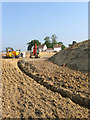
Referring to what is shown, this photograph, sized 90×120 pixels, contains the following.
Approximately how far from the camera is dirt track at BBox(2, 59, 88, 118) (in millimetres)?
3422

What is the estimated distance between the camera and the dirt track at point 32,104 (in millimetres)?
3422

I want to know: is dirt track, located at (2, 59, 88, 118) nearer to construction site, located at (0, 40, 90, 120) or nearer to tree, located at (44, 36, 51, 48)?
construction site, located at (0, 40, 90, 120)

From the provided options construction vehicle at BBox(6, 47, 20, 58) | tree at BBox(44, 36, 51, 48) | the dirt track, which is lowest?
the dirt track

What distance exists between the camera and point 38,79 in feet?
19.1

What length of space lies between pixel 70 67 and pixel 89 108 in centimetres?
344

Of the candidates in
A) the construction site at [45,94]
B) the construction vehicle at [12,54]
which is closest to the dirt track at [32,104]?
the construction site at [45,94]

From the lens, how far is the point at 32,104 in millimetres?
3734

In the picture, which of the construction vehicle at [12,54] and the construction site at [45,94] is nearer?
the construction site at [45,94]

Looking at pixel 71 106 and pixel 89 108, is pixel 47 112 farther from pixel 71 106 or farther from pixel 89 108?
pixel 89 108

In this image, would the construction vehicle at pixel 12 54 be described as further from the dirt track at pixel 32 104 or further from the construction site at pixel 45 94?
the dirt track at pixel 32 104

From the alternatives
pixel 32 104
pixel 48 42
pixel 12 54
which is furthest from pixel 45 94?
pixel 48 42

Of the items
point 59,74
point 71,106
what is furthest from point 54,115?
point 59,74

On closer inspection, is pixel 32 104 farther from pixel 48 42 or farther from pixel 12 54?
pixel 48 42

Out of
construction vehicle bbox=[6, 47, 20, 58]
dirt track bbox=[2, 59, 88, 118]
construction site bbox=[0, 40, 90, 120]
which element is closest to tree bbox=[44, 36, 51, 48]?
construction vehicle bbox=[6, 47, 20, 58]
